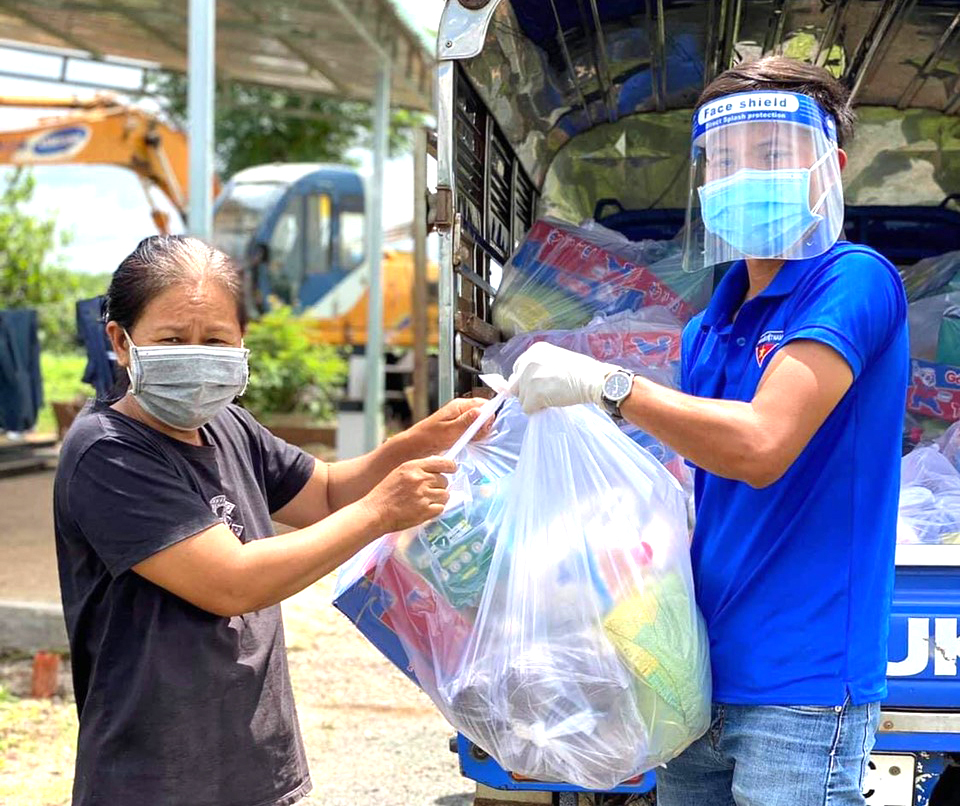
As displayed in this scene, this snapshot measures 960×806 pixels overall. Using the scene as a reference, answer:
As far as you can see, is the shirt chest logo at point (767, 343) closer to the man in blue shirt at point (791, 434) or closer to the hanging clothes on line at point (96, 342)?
the man in blue shirt at point (791, 434)

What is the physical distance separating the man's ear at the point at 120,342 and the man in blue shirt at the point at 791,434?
0.69 m

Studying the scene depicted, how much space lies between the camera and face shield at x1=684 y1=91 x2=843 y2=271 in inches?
70.0

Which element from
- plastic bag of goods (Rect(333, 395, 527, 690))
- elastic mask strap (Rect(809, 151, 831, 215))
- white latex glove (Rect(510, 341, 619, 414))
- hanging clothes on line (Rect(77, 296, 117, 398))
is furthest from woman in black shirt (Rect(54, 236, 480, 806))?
hanging clothes on line (Rect(77, 296, 117, 398))

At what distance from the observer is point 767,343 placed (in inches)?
68.9

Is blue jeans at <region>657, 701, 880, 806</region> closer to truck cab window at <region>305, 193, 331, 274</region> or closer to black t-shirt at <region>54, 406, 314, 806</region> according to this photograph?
black t-shirt at <region>54, 406, 314, 806</region>

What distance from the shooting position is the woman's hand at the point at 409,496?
1.92 metres

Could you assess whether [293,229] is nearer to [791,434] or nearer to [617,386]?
[617,386]

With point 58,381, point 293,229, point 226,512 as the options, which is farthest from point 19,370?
point 58,381

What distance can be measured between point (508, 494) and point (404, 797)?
2229 mm

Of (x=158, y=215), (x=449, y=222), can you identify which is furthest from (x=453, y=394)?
(x=158, y=215)

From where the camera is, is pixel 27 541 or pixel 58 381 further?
pixel 58 381

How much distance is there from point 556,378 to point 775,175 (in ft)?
1.54

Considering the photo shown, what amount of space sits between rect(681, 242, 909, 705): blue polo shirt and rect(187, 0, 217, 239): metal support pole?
4567 millimetres

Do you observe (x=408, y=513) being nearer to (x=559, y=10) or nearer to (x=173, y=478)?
(x=173, y=478)
